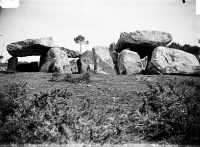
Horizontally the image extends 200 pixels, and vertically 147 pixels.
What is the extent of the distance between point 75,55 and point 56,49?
177 cm

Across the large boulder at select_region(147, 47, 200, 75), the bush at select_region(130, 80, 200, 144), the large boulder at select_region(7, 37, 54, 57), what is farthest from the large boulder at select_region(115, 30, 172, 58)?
the bush at select_region(130, 80, 200, 144)

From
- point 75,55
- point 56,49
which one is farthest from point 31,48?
point 75,55

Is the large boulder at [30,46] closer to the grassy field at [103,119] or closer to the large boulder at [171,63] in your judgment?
the large boulder at [171,63]

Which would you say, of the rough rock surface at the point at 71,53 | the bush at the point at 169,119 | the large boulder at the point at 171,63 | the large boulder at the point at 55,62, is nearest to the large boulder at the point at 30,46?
the large boulder at the point at 55,62

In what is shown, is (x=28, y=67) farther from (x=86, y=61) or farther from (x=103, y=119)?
(x=103, y=119)

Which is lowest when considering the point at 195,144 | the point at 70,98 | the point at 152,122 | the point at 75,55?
the point at 195,144

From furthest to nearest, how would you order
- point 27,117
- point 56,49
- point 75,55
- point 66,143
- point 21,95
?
point 75,55
point 56,49
point 21,95
point 27,117
point 66,143

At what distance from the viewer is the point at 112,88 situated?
7461mm

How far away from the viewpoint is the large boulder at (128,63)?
1311cm

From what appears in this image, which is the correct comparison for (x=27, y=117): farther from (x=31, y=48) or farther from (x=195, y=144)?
(x=31, y=48)

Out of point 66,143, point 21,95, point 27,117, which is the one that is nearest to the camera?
point 66,143

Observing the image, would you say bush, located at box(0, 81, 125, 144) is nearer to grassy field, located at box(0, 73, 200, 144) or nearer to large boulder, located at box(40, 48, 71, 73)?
grassy field, located at box(0, 73, 200, 144)

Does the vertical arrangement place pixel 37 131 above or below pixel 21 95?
below

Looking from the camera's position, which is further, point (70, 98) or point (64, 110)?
point (70, 98)
